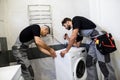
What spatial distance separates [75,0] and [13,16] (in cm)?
136

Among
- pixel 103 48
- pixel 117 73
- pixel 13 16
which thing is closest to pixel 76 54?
pixel 103 48

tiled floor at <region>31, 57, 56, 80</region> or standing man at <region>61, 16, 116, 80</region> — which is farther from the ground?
standing man at <region>61, 16, 116, 80</region>

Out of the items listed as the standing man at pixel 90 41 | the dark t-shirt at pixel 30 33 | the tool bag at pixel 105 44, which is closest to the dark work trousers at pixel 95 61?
the standing man at pixel 90 41

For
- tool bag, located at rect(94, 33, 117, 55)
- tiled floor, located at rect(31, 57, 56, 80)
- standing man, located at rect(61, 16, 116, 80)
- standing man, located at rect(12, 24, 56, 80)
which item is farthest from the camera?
tiled floor, located at rect(31, 57, 56, 80)

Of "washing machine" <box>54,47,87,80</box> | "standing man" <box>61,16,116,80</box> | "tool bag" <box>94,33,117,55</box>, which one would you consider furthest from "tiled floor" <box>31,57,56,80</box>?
"tool bag" <box>94,33,117,55</box>

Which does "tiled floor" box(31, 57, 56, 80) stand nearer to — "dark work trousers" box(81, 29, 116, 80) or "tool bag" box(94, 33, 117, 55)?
"dark work trousers" box(81, 29, 116, 80)

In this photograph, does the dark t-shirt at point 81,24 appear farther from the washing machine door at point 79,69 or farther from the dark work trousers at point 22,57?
the dark work trousers at point 22,57

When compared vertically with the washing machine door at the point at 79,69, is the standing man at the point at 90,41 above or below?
above

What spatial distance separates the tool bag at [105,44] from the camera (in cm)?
247

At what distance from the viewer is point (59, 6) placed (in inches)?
140

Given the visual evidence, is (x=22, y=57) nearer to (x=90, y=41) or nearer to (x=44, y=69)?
(x=44, y=69)

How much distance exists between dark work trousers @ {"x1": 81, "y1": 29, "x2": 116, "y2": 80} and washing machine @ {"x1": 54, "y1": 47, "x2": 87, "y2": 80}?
0.11 m

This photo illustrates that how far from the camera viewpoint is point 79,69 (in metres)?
2.80

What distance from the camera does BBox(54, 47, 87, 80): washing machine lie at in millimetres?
2602
